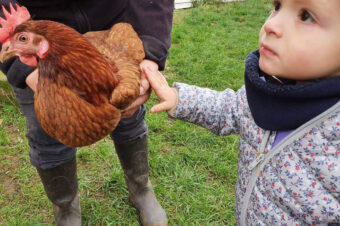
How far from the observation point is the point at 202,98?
1.41 m

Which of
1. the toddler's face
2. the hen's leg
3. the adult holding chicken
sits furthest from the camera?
the hen's leg

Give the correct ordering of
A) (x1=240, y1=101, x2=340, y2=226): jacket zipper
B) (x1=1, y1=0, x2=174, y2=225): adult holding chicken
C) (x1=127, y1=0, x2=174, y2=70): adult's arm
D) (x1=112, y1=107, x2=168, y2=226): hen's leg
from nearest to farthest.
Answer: (x1=240, y1=101, x2=340, y2=226): jacket zipper < (x1=1, y1=0, x2=174, y2=225): adult holding chicken < (x1=127, y1=0, x2=174, y2=70): adult's arm < (x1=112, y1=107, x2=168, y2=226): hen's leg

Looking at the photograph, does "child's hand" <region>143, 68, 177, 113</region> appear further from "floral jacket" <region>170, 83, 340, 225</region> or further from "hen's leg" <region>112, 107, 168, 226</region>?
"hen's leg" <region>112, 107, 168, 226</region>

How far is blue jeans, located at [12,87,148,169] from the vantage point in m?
1.62

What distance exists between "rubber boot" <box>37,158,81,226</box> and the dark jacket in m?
0.59

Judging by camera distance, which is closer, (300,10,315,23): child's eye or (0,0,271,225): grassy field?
(300,10,315,23): child's eye

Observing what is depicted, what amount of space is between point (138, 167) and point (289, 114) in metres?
1.26

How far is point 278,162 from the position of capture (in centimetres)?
120

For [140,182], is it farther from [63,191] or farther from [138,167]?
[63,191]

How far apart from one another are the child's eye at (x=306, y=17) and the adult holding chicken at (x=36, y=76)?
2.29ft

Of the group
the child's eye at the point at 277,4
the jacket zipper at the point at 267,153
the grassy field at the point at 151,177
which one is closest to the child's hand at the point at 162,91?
the jacket zipper at the point at 267,153

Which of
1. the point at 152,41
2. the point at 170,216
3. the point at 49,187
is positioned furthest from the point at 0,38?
the point at 170,216

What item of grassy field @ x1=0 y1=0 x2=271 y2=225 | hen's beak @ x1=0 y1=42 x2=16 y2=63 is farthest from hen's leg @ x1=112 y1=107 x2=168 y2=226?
hen's beak @ x1=0 y1=42 x2=16 y2=63

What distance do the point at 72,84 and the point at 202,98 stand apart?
0.53 metres
